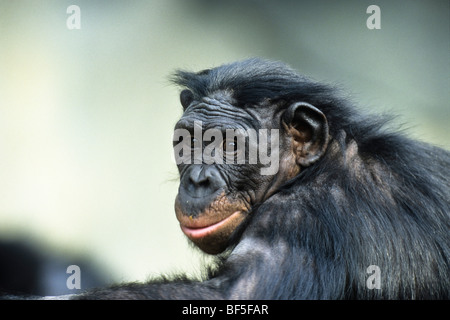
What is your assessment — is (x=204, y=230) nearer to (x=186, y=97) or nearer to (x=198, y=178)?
(x=198, y=178)

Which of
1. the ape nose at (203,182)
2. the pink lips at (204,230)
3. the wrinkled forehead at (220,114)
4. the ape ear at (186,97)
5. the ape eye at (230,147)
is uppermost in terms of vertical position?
the ape ear at (186,97)

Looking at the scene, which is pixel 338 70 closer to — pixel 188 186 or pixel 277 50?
pixel 277 50

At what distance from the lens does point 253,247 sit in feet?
15.1

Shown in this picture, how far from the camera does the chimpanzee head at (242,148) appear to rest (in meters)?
5.16

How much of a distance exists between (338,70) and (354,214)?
757cm

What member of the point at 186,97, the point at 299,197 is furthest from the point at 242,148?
the point at 186,97

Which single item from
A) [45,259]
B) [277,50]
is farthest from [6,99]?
[277,50]

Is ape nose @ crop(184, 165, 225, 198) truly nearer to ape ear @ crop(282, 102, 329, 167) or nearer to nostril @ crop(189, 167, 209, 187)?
nostril @ crop(189, 167, 209, 187)

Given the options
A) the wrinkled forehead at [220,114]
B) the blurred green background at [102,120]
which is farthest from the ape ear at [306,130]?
the blurred green background at [102,120]

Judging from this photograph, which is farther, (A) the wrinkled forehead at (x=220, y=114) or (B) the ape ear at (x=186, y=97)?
(B) the ape ear at (x=186, y=97)

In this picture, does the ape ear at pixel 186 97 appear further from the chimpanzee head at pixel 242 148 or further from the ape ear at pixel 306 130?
the ape ear at pixel 306 130

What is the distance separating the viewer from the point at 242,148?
17.4ft

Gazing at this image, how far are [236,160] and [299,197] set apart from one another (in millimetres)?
620

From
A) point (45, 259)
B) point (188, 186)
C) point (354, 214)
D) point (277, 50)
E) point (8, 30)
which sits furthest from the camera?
point (277, 50)
